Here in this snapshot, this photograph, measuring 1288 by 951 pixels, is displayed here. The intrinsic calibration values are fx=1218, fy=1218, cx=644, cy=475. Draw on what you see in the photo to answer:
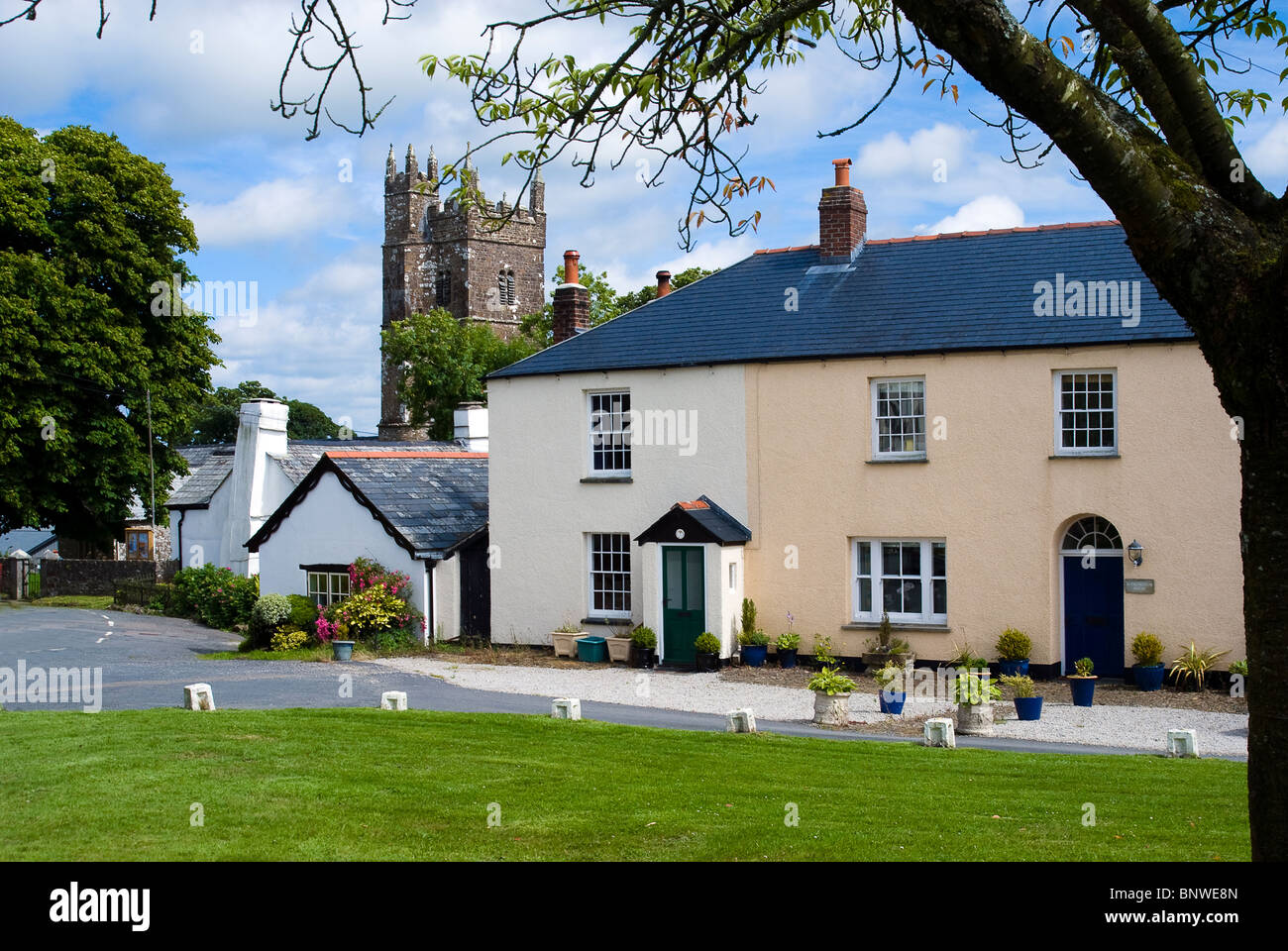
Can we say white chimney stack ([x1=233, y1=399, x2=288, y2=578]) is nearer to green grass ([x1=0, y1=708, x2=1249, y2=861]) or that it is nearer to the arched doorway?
green grass ([x1=0, y1=708, x2=1249, y2=861])

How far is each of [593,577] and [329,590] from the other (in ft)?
22.8

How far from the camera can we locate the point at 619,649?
2588 cm

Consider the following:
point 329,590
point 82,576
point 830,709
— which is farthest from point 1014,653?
point 82,576

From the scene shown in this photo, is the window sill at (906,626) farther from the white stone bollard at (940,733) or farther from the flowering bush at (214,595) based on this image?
the flowering bush at (214,595)

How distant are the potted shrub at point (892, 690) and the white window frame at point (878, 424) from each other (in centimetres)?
573

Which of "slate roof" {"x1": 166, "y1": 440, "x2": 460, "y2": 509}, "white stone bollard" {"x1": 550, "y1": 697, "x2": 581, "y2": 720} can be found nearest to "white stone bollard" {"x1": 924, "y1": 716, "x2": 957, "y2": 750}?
"white stone bollard" {"x1": 550, "y1": 697, "x2": 581, "y2": 720}

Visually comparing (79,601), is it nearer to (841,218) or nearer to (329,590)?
(329,590)

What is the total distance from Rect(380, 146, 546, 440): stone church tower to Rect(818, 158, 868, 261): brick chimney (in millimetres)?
70529

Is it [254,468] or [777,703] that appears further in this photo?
[254,468]

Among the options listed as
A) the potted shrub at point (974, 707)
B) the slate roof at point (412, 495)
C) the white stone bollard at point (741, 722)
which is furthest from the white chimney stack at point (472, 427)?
the potted shrub at point (974, 707)

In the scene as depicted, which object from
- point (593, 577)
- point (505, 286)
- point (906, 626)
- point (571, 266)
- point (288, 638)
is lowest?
point (288, 638)

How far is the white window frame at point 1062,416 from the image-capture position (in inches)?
875

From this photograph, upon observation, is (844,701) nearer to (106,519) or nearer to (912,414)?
(912,414)
